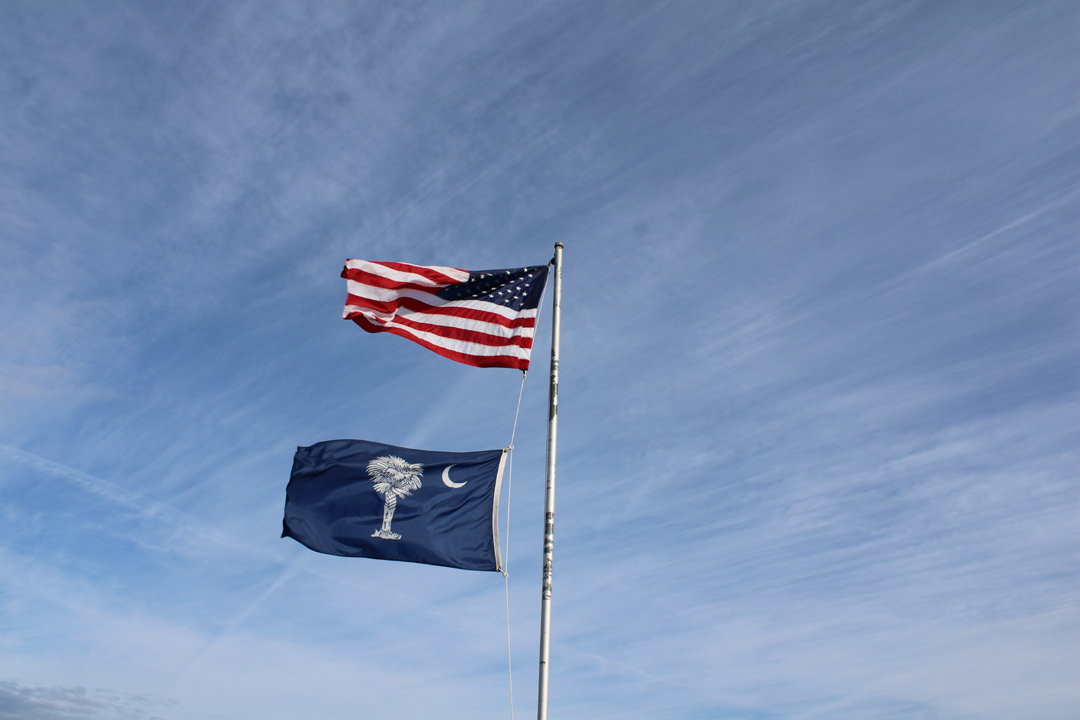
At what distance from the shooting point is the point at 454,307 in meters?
21.9

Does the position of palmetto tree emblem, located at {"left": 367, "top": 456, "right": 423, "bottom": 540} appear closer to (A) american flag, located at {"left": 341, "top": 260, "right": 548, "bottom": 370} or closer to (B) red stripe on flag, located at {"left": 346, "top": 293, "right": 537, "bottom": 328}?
(A) american flag, located at {"left": 341, "top": 260, "right": 548, "bottom": 370}

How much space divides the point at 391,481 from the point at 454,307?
5.01 m

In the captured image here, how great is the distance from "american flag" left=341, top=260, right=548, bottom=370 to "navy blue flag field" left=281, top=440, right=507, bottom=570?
9.14 ft

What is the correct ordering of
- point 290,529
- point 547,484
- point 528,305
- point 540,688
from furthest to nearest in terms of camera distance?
1. point 528,305
2. point 290,529
3. point 547,484
4. point 540,688

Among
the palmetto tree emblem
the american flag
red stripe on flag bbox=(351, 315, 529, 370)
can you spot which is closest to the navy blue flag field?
the palmetto tree emblem

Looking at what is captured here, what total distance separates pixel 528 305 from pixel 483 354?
1814 mm

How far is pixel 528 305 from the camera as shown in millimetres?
21375

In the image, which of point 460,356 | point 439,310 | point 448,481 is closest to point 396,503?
point 448,481

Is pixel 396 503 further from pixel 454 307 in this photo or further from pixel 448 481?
pixel 454 307

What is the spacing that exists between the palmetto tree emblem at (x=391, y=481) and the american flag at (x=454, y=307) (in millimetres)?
3106

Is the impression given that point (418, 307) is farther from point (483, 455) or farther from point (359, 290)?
point (483, 455)

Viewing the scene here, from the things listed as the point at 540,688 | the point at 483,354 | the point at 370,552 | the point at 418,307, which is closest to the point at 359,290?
the point at 418,307

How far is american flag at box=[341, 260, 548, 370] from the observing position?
21.0 m

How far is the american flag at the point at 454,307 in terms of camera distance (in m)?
21.0
